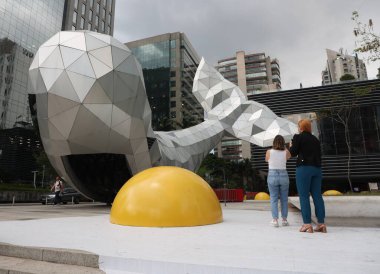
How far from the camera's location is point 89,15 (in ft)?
197

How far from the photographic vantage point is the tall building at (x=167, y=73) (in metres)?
77.7

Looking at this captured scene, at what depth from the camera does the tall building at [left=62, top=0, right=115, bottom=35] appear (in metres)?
53.8

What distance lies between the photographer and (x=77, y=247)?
A: 3896mm

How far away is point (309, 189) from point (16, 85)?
4700cm

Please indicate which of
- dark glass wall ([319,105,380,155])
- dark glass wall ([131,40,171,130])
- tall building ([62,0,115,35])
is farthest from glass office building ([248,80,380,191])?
dark glass wall ([131,40,171,130])

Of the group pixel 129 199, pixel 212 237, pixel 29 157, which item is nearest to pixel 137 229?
pixel 129 199

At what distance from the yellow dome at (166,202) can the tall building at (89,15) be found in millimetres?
54180

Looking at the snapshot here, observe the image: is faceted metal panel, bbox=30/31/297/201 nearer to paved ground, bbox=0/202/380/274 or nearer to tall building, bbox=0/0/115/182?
paved ground, bbox=0/202/380/274

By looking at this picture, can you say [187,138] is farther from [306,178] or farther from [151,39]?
[151,39]

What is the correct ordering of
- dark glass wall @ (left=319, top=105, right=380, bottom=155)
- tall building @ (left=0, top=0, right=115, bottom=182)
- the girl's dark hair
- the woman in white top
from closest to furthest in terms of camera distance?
the woman in white top → the girl's dark hair → dark glass wall @ (left=319, top=105, right=380, bottom=155) → tall building @ (left=0, top=0, right=115, bottom=182)

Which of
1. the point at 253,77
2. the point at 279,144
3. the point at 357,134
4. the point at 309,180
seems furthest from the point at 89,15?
the point at 309,180

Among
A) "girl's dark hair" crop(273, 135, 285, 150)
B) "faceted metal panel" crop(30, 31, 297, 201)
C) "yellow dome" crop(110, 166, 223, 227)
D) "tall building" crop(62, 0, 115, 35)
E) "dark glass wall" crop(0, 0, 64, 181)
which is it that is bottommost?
"yellow dome" crop(110, 166, 223, 227)

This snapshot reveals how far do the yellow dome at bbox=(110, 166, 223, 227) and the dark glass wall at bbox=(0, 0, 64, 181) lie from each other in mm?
40047

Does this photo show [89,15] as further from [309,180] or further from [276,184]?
[309,180]
